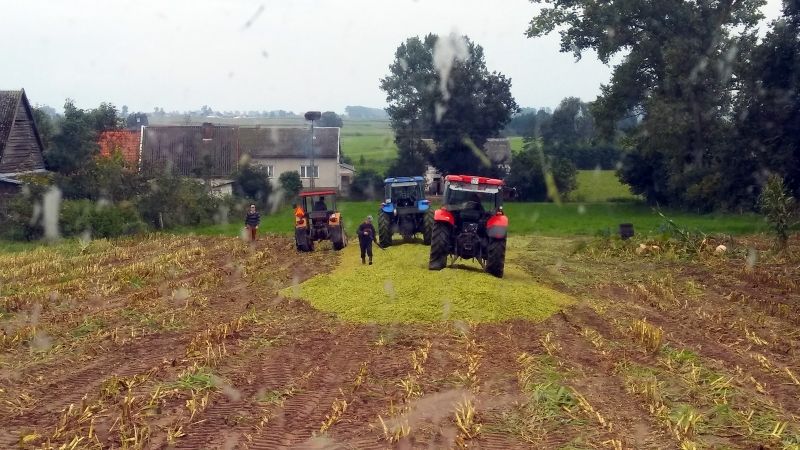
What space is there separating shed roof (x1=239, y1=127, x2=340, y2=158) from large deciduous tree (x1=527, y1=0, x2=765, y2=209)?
647 inches

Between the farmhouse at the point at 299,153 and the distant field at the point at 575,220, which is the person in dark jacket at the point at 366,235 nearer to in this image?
the distant field at the point at 575,220

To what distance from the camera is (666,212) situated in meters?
37.5

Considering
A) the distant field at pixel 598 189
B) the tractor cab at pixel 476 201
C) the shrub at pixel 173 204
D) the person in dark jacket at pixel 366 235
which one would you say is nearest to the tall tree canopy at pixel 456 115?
the distant field at pixel 598 189

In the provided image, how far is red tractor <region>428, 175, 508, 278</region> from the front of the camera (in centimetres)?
1496

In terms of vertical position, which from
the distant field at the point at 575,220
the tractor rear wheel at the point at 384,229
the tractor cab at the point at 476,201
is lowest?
the distant field at the point at 575,220

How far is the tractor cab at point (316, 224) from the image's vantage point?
21266 millimetres

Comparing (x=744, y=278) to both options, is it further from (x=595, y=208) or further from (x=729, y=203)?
(x=595, y=208)

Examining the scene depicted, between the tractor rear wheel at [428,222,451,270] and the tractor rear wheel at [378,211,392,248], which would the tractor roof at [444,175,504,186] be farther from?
the tractor rear wheel at [378,211,392,248]

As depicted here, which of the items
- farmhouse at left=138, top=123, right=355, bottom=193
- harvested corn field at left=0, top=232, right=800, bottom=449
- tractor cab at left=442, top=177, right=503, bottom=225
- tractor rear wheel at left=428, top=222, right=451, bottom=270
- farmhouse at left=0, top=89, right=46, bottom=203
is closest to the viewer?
harvested corn field at left=0, top=232, right=800, bottom=449

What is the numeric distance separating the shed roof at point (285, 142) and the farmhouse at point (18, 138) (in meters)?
13.5

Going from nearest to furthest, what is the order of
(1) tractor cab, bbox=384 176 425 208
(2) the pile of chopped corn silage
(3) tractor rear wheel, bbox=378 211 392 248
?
(2) the pile of chopped corn silage < (3) tractor rear wheel, bbox=378 211 392 248 < (1) tractor cab, bbox=384 176 425 208

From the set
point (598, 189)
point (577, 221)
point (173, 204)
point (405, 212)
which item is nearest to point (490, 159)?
point (598, 189)

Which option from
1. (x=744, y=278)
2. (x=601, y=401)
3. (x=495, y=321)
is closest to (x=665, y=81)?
(x=744, y=278)

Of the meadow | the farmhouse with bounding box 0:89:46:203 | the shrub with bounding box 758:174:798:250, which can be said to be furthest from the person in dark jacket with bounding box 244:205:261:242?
the shrub with bounding box 758:174:798:250
